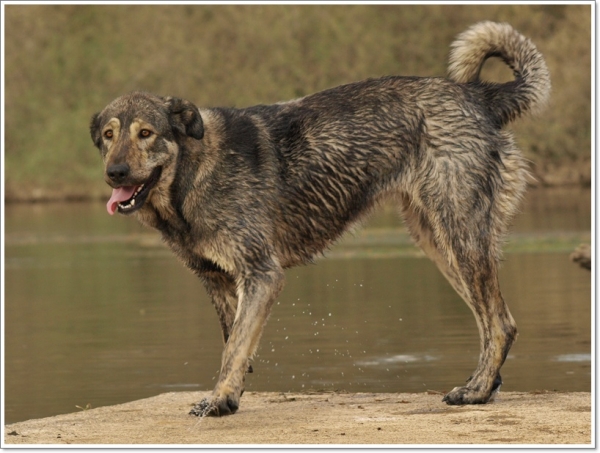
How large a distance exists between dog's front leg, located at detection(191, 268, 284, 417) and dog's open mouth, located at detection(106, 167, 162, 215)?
2.97 ft

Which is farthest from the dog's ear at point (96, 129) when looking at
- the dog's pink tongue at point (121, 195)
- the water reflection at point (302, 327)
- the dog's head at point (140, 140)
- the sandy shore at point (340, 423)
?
the water reflection at point (302, 327)

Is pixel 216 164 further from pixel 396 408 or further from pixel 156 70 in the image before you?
pixel 156 70

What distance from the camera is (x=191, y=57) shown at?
64062 millimetres

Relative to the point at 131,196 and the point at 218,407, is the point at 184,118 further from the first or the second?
the point at 218,407

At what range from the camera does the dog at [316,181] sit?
878 cm

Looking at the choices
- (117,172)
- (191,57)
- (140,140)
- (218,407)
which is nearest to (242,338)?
(218,407)

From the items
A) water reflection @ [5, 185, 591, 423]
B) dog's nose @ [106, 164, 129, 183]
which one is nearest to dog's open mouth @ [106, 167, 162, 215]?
dog's nose @ [106, 164, 129, 183]

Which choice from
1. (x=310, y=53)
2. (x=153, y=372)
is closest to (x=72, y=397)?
(x=153, y=372)

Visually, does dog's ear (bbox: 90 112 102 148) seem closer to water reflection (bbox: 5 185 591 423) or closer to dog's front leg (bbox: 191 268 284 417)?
dog's front leg (bbox: 191 268 284 417)

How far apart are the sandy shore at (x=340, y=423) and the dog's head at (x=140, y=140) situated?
148 cm

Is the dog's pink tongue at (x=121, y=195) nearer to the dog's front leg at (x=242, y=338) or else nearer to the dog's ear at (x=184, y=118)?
the dog's ear at (x=184, y=118)

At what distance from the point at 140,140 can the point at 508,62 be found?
10.3 feet

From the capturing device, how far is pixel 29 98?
211 ft

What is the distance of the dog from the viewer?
28.8 ft
